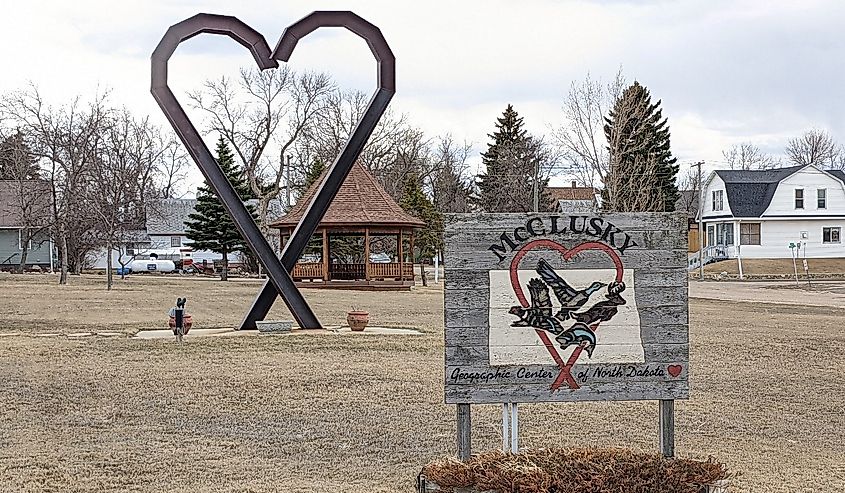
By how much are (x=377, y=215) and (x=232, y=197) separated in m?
22.4

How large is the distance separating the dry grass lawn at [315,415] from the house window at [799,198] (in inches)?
1918

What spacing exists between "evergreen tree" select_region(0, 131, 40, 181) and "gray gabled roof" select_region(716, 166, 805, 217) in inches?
1621

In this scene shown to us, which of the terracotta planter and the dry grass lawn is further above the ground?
the terracotta planter

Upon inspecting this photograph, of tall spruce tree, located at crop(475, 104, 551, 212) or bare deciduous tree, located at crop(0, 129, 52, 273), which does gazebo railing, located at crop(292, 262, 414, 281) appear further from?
tall spruce tree, located at crop(475, 104, 551, 212)

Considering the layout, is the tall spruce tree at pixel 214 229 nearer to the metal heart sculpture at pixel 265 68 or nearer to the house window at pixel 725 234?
the house window at pixel 725 234

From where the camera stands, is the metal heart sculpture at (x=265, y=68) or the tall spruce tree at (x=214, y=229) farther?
the tall spruce tree at (x=214, y=229)

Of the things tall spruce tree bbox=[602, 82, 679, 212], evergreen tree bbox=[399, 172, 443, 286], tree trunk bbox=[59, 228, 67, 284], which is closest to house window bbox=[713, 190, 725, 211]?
tall spruce tree bbox=[602, 82, 679, 212]

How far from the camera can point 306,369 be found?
1404 centimetres

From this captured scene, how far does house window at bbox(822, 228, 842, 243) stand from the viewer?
65.1 meters

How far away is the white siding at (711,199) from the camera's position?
216ft

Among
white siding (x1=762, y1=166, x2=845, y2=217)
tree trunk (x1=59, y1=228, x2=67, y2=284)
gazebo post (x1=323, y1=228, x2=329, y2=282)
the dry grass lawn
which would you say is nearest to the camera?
the dry grass lawn

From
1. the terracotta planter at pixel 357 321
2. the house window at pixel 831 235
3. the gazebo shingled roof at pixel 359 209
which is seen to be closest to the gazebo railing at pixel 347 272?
the gazebo shingled roof at pixel 359 209

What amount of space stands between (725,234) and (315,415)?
59.5m

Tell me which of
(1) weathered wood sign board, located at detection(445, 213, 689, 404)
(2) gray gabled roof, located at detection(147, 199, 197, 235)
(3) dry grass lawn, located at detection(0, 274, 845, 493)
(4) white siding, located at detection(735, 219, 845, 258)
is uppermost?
(2) gray gabled roof, located at detection(147, 199, 197, 235)
